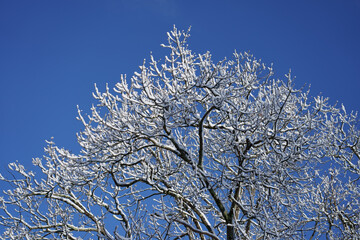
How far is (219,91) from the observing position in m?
7.13

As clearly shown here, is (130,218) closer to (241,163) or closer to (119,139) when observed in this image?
(119,139)

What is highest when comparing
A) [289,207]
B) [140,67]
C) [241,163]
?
[140,67]

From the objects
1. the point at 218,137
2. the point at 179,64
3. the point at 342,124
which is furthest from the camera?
the point at 342,124

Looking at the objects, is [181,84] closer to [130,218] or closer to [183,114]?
[183,114]

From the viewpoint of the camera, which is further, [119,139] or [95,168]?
[95,168]

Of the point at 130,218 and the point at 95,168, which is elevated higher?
the point at 95,168

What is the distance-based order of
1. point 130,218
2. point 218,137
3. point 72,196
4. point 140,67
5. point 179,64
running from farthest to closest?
1. point 72,196
2. point 218,137
3. point 179,64
4. point 140,67
5. point 130,218

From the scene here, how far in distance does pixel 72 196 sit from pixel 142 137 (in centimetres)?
304

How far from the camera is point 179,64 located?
729 centimetres

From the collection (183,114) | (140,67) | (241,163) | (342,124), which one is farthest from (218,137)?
(342,124)

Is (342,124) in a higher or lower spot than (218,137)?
higher

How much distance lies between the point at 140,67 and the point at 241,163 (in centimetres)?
267

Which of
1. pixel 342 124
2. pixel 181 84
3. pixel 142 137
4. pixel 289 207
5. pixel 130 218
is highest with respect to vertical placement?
pixel 342 124

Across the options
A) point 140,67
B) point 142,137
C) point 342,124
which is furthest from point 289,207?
point 342,124
